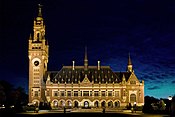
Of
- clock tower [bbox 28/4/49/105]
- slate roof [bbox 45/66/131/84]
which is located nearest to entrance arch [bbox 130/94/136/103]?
slate roof [bbox 45/66/131/84]

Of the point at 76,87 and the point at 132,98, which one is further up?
the point at 76,87

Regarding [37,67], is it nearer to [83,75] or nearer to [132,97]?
[83,75]

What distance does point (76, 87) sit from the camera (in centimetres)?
12519

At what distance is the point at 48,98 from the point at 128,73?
31419 millimetres

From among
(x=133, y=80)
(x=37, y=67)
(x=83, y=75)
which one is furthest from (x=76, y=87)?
(x=133, y=80)

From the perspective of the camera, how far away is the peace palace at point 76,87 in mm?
123938

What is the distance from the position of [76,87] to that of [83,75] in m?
5.70

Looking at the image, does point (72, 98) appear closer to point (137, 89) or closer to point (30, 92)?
point (30, 92)

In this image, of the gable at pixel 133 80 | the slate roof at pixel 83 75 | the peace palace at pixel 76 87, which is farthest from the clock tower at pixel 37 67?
the gable at pixel 133 80

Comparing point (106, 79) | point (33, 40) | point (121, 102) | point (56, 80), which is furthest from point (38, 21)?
point (121, 102)

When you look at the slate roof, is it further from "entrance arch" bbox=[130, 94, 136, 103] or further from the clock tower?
"entrance arch" bbox=[130, 94, 136, 103]

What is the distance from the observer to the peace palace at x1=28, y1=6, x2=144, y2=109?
12394 cm

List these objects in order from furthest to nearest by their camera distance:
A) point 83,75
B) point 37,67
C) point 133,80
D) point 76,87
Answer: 1. point 83,75
2. point 133,80
3. point 37,67
4. point 76,87

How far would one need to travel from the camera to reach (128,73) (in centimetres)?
13300
